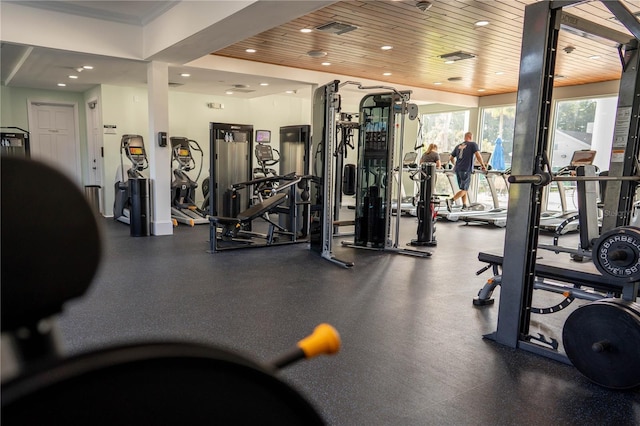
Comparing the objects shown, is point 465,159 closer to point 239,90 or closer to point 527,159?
point 239,90

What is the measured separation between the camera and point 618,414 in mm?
2158

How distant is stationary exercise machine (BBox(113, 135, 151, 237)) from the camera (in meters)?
6.65

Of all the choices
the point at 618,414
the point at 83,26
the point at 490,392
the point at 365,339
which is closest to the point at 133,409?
the point at 490,392

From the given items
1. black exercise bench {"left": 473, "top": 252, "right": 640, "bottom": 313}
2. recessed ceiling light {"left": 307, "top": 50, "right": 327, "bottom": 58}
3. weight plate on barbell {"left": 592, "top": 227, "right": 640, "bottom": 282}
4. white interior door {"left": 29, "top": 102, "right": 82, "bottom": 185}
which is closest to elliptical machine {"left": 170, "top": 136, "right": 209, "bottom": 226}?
white interior door {"left": 29, "top": 102, "right": 82, "bottom": 185}

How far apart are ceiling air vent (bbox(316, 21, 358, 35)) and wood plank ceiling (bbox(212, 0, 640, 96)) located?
76 millimetres

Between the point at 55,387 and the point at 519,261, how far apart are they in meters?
2.91

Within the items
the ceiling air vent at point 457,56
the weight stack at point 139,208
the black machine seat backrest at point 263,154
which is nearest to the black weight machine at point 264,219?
the weight stack at point 139,208

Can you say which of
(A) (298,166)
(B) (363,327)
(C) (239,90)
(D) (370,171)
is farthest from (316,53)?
(B) (363,327)

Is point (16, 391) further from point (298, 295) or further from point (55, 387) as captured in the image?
point (298, 295)

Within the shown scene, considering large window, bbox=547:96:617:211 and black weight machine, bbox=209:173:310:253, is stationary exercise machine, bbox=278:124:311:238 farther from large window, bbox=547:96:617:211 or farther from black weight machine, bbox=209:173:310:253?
large window, bbox=547:96:617:211

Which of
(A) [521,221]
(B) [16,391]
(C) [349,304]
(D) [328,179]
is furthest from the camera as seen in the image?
(D) [328,179]

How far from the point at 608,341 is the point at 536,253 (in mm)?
681

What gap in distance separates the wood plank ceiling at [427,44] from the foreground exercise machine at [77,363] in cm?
456

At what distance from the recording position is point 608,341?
2377mm
